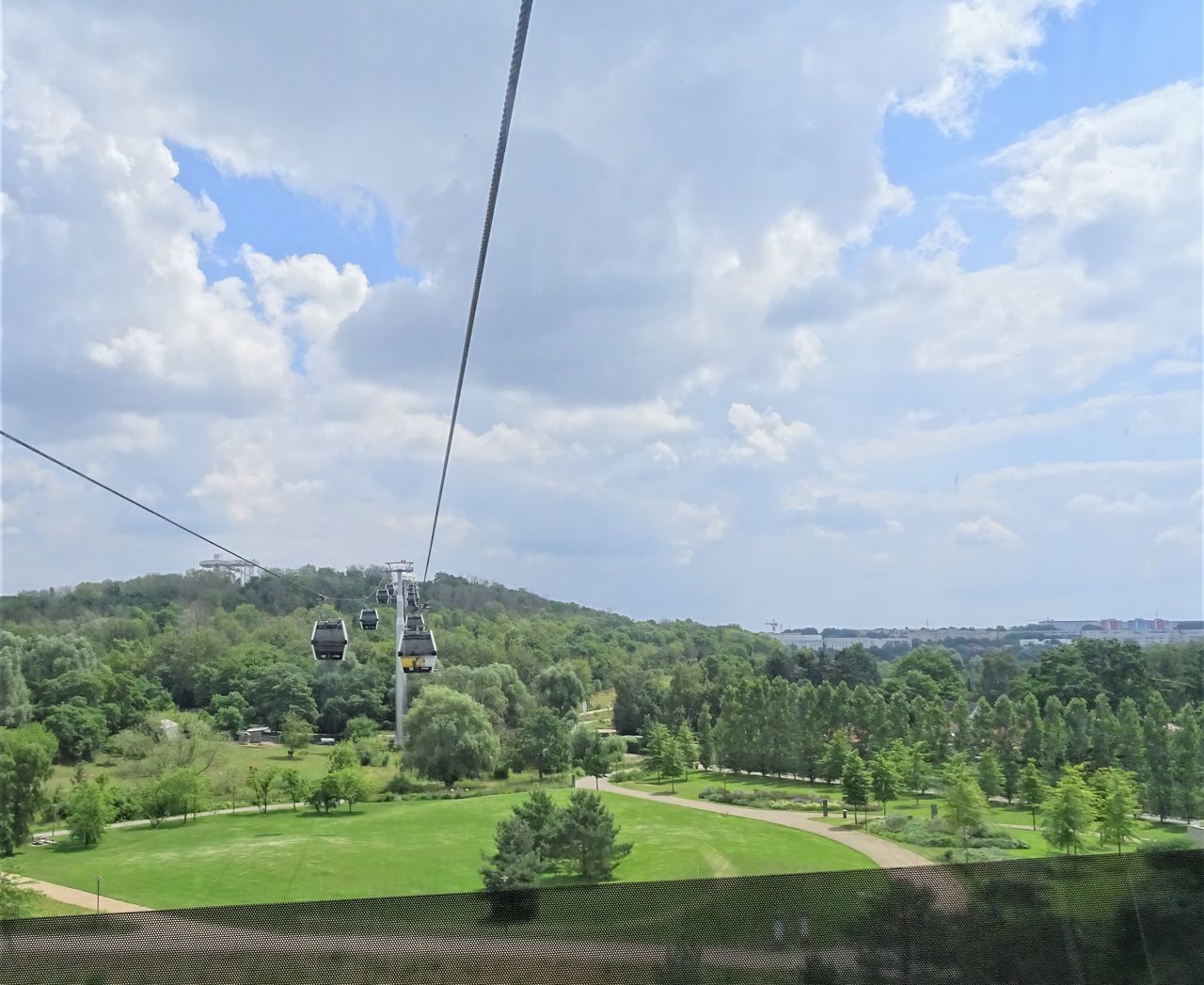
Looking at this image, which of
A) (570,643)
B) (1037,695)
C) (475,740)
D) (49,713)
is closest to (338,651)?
(475,740)

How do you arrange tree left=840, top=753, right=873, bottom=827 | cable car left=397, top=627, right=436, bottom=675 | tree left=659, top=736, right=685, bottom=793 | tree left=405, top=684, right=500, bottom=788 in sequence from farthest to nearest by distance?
tree left=659, top=736, right=685, bottom=793 < tree left=405, top=684, right=500, bottom=788 < tree left=840, top=753, right=873, bottom=827 < cable car left=397, top=627, right=436, bottom=675

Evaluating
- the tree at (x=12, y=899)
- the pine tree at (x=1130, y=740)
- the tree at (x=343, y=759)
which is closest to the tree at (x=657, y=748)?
the tree at (x=343, y=759)

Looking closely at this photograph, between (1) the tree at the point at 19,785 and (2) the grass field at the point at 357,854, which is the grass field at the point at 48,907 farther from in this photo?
(1) the tree at the point at 19,785

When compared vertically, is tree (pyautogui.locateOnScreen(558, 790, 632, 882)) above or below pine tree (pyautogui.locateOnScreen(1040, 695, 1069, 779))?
below

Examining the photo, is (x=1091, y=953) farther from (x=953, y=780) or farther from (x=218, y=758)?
(x=218, y=758)

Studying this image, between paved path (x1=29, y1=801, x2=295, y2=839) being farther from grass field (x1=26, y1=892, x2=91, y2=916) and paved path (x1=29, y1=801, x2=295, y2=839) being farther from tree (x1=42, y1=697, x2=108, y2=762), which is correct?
grass field (x1=26, y1=892, x2=91, y2=916)

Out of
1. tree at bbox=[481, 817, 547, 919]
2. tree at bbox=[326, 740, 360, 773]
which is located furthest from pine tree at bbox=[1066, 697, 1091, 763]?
tree at bbox=[326, 740, 360, 773]
